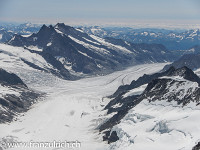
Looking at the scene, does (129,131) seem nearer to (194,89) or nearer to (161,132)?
(161,132)

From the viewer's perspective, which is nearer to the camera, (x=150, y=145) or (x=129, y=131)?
(x=150, y=145)

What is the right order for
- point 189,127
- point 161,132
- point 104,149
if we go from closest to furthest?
point 189,127 → point 161,132 → point 104,149

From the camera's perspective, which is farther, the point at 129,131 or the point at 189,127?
the point at 129,131

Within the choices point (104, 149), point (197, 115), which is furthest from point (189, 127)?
point (104, 149)

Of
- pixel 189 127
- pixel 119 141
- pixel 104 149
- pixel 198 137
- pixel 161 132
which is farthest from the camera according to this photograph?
pixel 104 149

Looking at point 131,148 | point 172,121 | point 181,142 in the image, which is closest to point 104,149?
point 131,148

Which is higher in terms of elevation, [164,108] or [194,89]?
[194,89]

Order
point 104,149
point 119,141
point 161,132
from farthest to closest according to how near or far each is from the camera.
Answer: point 104,149 < point 119,141 < point 161,132

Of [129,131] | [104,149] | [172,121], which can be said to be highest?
[172,121]

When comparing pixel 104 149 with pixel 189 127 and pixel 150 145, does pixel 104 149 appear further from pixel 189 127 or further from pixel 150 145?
pixel 189 127
